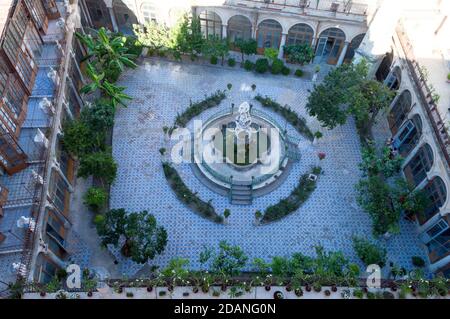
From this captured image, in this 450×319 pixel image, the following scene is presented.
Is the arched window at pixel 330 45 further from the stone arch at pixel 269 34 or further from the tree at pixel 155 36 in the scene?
the tree at pixel 155 36

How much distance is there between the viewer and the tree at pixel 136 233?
98.2ft

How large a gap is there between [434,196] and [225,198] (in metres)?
19.8

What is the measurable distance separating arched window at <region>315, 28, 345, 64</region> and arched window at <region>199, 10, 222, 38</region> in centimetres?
1325

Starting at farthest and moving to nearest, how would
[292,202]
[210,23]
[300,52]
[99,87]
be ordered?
[210,23] < [300,52] < [99,87] < [292,202]

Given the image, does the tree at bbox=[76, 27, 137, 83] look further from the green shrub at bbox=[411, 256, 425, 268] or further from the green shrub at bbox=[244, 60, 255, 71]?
the green shrub at bbox=[411, 256, 425, 268]

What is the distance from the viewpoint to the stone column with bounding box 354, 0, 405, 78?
3781cm

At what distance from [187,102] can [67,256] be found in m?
21.8

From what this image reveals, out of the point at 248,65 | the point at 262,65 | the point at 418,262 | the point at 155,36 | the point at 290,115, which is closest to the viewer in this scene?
the point at 418,262

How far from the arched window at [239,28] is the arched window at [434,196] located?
28.7 metres

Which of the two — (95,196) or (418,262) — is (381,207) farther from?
(95,196)

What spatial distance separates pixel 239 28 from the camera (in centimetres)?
4800

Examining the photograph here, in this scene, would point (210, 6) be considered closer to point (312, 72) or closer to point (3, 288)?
point (312, 72)

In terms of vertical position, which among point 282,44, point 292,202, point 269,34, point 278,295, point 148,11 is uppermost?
point 148,11

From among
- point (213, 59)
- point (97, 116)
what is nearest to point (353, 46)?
point (213, 59)
